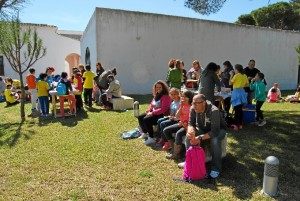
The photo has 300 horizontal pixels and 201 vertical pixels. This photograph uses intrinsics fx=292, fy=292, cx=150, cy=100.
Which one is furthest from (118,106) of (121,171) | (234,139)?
(121,171)

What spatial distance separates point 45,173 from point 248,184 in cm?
322

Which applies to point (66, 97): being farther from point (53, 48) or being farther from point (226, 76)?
point (53, 48)

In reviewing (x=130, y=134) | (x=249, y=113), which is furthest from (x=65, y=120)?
(x=249, y=113)

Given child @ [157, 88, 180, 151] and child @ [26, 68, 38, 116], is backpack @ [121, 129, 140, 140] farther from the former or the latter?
child @ [26, 68, 38, 116]

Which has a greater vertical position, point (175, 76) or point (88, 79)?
point (175, 76)

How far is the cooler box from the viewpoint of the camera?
314 inches

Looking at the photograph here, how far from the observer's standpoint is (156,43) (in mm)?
15828

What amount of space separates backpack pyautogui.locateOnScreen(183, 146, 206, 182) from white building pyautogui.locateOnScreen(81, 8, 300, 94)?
426 inches

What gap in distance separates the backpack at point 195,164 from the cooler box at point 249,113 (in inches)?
158

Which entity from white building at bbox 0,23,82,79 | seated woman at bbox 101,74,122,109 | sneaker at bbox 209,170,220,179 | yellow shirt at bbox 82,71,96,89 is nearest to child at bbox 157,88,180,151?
sneaker at bbox 209,170,220,179

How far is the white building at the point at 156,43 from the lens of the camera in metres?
14.6

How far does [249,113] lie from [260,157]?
108 inches

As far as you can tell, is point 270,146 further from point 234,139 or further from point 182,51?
point 182,51

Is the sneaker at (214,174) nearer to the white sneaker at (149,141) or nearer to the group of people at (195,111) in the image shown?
the group of people at (195,111)
